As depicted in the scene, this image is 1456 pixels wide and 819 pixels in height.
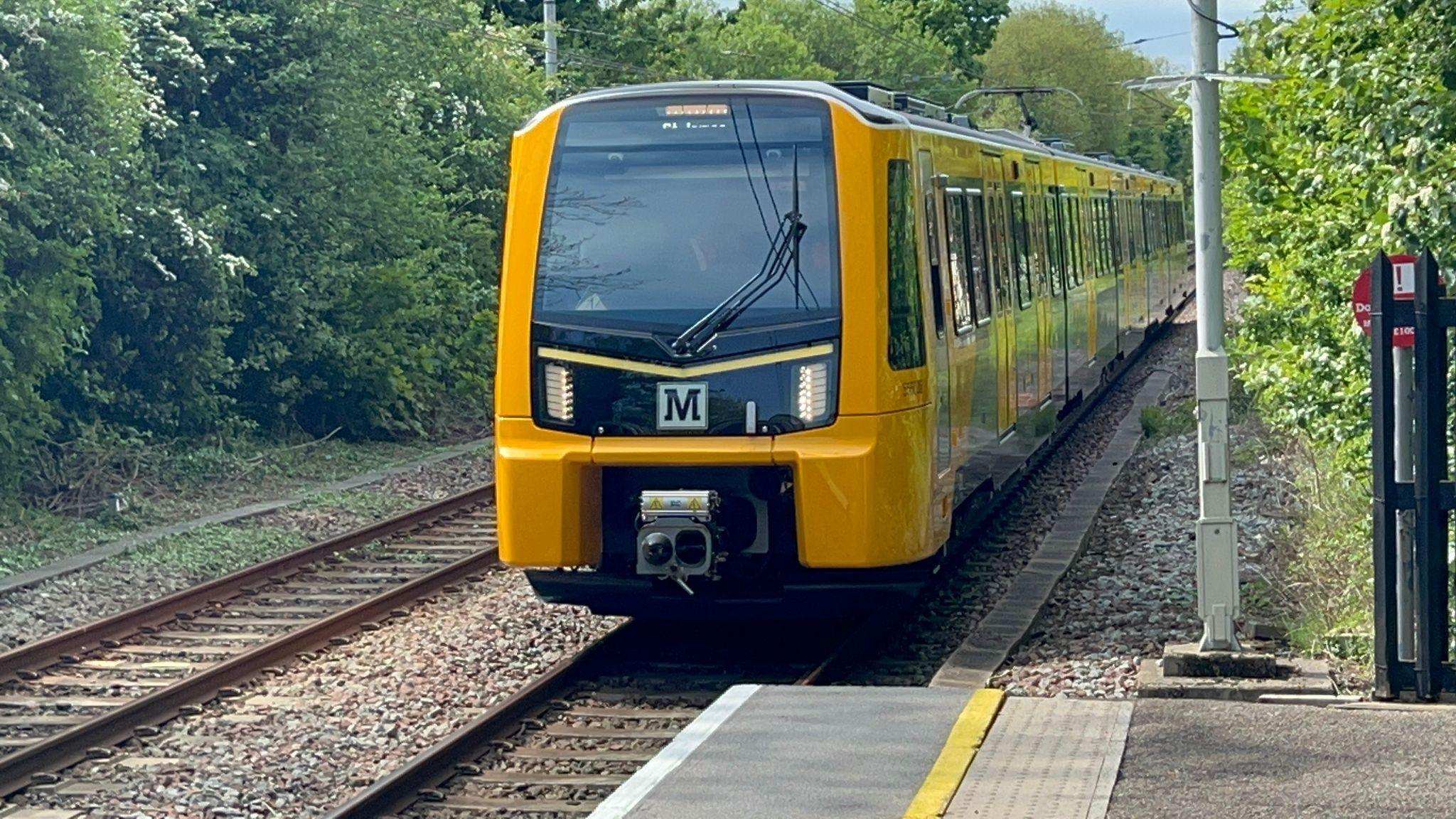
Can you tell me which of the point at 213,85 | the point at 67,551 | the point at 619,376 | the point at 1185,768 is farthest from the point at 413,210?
the point at 1185,768

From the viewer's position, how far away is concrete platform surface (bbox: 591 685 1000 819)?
638cm

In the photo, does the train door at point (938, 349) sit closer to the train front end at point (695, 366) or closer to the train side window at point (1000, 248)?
the train front end at point (695, 366)

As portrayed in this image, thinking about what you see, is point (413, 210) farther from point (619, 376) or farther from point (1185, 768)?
point (1185, 768)

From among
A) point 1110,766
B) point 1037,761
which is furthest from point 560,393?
point 1110,766

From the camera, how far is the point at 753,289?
955 cm

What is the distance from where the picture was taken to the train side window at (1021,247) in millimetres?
13547

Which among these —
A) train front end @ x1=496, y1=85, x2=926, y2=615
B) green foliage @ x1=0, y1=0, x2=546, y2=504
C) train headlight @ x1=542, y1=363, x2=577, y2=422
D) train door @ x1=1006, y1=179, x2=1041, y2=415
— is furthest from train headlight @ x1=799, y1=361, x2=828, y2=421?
green foliage @ x1=0, y1=0, x2=546, y2=504

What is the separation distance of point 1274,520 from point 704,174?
5848 mm

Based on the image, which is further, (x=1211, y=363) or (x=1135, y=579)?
(x=1135, y=579)

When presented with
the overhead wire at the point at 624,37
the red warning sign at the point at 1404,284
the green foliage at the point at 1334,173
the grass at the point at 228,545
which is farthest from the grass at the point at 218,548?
the overhead wire at the point at 624,37

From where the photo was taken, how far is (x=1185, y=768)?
6.65 m

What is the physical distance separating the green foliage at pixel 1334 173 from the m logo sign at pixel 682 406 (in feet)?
10.1

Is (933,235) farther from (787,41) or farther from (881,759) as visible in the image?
(787,41)

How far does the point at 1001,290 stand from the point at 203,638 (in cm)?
541
